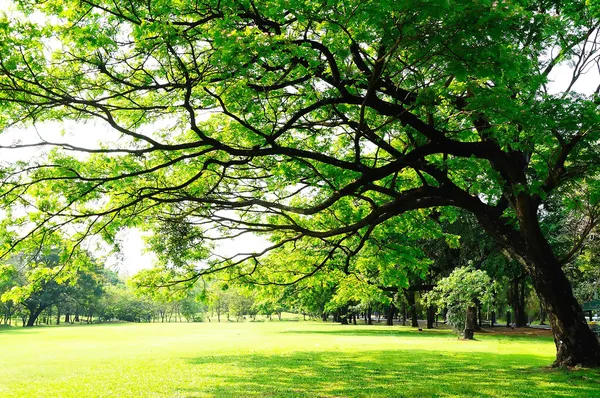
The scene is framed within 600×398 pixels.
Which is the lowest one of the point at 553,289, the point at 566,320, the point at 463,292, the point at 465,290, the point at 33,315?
the point at 33,315

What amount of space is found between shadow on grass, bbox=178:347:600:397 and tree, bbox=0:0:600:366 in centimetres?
174

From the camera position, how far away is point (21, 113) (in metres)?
9.38

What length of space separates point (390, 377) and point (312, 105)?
29.1 ft

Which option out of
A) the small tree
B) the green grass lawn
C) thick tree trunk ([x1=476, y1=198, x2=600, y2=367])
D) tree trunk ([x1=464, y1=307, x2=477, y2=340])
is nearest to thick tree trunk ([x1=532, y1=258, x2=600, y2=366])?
thick tree trunk ([x1=476, y1=198, x2=600, y2=367])

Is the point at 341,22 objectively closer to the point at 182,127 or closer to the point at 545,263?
the point at 182,127

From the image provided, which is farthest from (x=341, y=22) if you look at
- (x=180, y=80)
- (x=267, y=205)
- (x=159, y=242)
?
(x=159, y=242)

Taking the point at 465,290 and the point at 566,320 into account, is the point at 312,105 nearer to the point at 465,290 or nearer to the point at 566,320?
the point at 566,320

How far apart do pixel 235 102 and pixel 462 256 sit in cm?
3215

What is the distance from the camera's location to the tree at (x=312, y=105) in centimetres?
702

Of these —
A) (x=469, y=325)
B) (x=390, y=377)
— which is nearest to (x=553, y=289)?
(x=390, y=377)

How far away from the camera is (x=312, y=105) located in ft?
29.9

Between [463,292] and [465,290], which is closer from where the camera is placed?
[465,290]

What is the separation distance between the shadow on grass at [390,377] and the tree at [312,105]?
1736mm

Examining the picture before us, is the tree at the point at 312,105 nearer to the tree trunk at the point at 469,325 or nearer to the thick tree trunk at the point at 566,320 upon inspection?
the thick tree trunk at the point at 566,320
